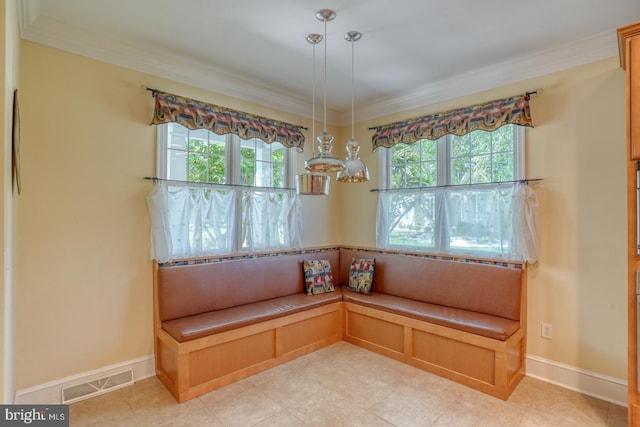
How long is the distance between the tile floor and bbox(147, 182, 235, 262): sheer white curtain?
1086mm

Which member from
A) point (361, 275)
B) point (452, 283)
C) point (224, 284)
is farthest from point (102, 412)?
point (452, 283)

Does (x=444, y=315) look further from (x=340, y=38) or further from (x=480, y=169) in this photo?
(x=340, y=38)

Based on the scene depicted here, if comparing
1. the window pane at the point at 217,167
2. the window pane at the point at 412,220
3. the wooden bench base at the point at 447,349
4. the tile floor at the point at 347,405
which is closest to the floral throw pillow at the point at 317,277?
the wooden bench base at the point at 447,349

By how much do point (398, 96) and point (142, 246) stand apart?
2938 mm

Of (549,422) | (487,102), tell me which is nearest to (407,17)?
(487,102)

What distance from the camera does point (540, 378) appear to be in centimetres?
266

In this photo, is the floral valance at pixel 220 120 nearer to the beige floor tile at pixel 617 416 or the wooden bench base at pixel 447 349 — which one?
the wooden bench base at pixel 447 349

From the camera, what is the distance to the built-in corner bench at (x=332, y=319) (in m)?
2.46

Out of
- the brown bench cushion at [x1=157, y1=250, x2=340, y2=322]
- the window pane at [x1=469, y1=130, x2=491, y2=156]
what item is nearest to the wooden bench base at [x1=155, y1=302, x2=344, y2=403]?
the brown bench cushion at [x1=157, y1=250, x2=340, y2=322]

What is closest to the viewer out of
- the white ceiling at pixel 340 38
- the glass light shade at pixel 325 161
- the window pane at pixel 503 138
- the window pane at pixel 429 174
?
the glass light shade at pixel 325 161

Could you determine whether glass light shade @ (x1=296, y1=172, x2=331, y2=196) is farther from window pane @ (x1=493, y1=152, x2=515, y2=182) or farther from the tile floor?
window pane @ (x1=493, y1=152, x2=515, y2=182)

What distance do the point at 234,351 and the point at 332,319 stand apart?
1108mm

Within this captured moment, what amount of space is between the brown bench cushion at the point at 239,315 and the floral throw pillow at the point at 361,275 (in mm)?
262

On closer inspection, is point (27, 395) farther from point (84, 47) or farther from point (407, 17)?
point (407, 17)
